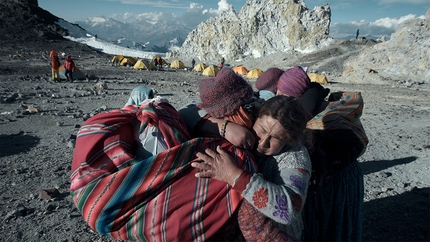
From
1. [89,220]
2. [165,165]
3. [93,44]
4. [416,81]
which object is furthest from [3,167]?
[93,44]

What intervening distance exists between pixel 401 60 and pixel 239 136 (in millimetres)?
24141

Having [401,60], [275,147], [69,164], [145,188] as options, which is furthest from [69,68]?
[401,60]

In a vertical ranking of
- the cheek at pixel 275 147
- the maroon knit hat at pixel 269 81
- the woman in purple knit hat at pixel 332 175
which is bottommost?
the woman in purple knit hat at pixel 332 175

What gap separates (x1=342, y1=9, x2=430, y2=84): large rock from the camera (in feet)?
64.7

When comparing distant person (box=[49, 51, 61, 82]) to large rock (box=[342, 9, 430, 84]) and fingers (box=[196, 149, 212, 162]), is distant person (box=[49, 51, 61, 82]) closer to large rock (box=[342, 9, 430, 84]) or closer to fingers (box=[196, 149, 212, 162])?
fingers (box=[196, 149, 212, 162])

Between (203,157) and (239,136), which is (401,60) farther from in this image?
(203,157)

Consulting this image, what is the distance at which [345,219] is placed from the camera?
7.85ft

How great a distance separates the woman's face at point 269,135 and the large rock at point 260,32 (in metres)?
53.5

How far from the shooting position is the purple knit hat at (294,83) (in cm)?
233

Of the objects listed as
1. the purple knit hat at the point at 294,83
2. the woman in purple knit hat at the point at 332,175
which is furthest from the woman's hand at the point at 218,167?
the purple knit hat at the point at 294,83

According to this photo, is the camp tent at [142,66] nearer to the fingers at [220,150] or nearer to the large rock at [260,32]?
the fingers at [220,150]

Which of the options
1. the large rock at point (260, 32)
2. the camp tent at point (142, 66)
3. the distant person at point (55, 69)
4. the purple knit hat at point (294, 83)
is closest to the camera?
the purple knit hat at point (294, 83)

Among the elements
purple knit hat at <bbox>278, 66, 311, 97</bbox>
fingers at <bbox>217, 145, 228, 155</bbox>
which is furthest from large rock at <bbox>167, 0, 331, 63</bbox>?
fingers at <bbox>217, 145, 228, 155</bbox>

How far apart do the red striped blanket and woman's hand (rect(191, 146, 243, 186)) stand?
5cm
